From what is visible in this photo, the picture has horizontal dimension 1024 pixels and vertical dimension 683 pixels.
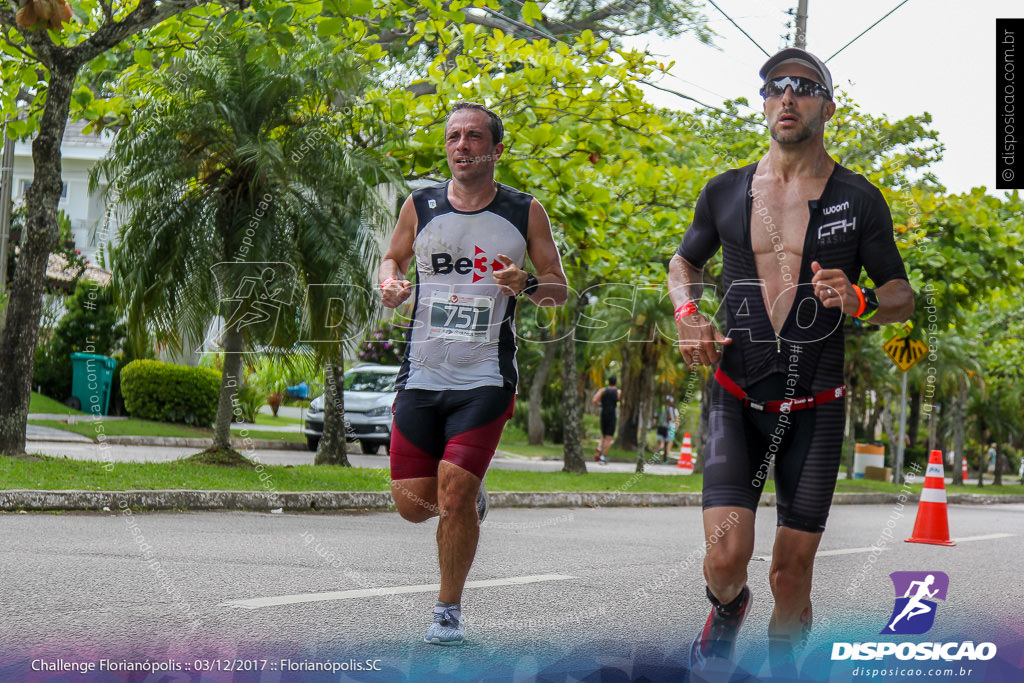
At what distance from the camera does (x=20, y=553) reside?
6633 millimetres

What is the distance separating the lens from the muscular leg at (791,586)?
11.5ft

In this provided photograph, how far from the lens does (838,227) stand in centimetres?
356

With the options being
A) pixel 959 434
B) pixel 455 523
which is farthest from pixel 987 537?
pixel 959 434

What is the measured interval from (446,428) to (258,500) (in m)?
6.84

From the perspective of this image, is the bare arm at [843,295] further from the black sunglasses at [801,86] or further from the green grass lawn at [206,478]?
the green grass lawn at [206,478]

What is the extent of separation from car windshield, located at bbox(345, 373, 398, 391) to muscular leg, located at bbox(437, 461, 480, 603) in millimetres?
16647

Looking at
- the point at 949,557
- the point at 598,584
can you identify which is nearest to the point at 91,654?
the point at 598,584

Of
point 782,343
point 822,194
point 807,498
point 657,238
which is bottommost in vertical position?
point 807,498

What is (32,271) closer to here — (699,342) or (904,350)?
(699,342)

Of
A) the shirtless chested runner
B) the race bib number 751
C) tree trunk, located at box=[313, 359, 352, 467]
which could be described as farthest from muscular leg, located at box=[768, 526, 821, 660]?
tree trunk, located at box=[313, 359, 352, 467]

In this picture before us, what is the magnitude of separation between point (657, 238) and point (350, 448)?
8132 mm

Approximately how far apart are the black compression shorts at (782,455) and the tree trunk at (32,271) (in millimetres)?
9500

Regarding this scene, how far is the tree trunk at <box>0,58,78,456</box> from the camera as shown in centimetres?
1138

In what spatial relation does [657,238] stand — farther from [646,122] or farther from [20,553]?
[20,553]
